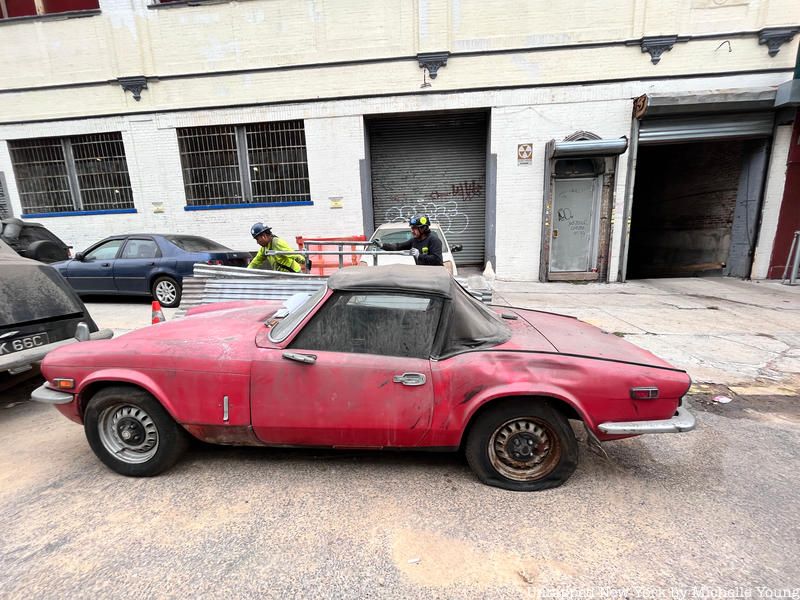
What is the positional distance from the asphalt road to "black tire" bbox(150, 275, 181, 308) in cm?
464

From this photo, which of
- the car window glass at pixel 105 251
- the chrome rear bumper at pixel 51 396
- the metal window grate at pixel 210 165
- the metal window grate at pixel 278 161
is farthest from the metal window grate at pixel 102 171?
the chrome rear bumper at pixel 51 396

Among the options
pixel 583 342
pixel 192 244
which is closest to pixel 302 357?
pixel 583 342

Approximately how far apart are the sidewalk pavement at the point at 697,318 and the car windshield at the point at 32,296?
2121 mm

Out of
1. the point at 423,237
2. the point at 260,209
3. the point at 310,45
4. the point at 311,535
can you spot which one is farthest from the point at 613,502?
the point at 310,45

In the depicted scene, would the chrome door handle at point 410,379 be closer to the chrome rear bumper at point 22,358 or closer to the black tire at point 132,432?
the black tire at point 132,432

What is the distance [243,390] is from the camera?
2.45 meters

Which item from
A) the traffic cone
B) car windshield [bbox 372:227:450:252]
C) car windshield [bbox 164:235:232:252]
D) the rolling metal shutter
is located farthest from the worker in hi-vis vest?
the rolling metal shutter

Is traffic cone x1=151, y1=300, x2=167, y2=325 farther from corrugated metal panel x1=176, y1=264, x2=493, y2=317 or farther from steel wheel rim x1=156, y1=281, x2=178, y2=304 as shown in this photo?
steel wheel rim x1=156, y1=281, x2=178, y2=304

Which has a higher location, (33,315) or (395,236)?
(395,236)

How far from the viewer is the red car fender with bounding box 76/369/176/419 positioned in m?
2.48

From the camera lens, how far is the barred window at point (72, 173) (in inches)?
422

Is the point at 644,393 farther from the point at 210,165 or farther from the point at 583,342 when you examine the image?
the point at 210,165

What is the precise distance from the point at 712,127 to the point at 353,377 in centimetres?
1092

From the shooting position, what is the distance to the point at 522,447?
247 cm
